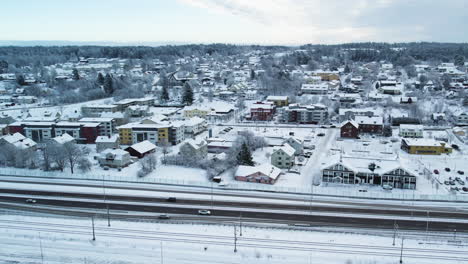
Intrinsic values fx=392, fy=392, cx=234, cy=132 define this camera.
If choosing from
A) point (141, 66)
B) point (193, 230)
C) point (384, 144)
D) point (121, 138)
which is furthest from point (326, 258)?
point (141, 66)

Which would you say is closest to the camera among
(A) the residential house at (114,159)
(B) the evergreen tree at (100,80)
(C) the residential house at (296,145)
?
(A) the residential house at (114,159)

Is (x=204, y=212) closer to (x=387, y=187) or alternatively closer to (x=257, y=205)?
(x=257, y=205)

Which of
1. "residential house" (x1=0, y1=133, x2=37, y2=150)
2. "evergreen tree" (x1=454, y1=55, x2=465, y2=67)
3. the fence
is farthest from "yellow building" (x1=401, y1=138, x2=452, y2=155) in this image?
"evergreen tree" (x1=454, y1=55, x2=465, y2=67)

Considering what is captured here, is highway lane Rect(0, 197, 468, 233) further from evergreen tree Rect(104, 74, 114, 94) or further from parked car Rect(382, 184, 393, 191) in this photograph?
evergreen tree Rect(104, 74, 114, 94)

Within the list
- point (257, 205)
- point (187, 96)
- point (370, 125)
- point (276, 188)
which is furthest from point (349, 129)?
point (187, 96)

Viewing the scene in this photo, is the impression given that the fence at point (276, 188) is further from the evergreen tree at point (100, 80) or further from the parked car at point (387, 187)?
the evergreen tree at point (100, 80)

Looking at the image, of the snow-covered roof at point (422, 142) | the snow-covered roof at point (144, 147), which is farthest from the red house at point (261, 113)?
the snow-covered roof at point (422, 142)
